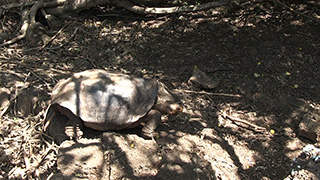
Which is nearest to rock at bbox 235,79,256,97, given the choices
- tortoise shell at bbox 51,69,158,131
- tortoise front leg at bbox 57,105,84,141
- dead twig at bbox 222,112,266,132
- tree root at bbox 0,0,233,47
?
dead twig at bbox 222,112,266,132

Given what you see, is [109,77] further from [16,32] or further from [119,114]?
[16,32]

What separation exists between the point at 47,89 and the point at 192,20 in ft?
11.0

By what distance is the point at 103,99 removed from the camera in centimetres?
387

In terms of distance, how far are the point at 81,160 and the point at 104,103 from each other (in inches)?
30.0

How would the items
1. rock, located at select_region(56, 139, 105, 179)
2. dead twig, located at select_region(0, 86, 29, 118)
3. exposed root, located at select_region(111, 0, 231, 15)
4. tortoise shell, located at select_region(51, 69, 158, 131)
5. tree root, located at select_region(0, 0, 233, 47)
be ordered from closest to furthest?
rock, located at select_region(56, 139, 105, 179), tortoise shell, located at select_region(51, 69, 158, 131), dead twig, located at select_region(0, 86, 29, 118), exposed root, located at select_region(111, 0, 231, 15), tree root, located at select_region(0, 0, 233, 47)

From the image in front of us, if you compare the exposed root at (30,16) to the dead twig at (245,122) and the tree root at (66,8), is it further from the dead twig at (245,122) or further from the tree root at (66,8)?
the dead twig at (245,122)

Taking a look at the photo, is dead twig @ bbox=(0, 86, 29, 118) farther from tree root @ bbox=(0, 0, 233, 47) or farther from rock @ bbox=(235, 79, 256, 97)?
rock @ bbox=(235, 79, 256, 97)

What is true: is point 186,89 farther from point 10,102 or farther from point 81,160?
point 10,102

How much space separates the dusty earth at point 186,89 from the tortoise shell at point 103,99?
21cm

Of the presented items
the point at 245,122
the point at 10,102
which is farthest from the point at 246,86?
the point at 10,102

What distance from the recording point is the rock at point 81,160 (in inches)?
134

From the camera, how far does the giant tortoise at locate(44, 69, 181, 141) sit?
12.5 ft

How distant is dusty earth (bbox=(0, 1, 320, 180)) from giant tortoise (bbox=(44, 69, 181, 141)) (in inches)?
7.7

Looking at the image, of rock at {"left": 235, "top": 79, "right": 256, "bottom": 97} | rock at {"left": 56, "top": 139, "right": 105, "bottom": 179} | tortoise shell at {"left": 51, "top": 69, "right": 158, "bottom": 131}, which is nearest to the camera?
rock at {"left": 56, "top": 139, "right": 105, "bottom": 179}
